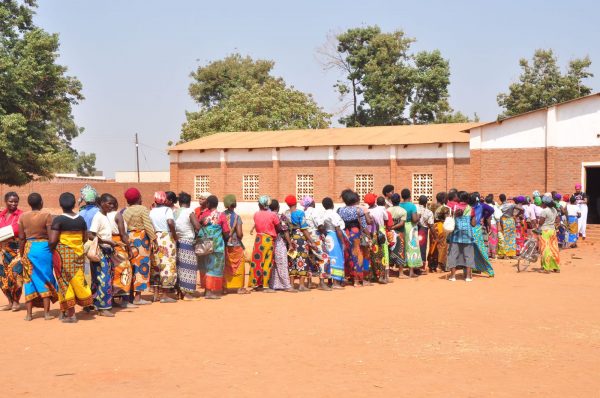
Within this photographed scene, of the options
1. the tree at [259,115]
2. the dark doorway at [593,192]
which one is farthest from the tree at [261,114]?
the dark doorway at [593,192]

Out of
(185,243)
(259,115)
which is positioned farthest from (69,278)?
(259,115)

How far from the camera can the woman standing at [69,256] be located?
27.4 feet

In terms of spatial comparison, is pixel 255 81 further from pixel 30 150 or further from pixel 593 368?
pixel 593 368

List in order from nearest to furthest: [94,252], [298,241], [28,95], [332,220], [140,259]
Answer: [94,252]
[140,259]
[298,241]
[332,220]
[28,95]

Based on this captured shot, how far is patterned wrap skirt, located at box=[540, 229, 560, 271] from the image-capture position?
13.7 metres

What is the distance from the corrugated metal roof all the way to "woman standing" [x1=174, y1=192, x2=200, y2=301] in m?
21.8

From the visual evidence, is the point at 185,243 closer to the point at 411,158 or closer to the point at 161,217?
the point at 161,217

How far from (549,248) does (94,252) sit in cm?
888

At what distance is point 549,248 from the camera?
1370 cm

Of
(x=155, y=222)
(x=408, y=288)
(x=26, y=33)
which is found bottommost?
(x=408, y=288)

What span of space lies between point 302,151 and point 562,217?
56.3 ft

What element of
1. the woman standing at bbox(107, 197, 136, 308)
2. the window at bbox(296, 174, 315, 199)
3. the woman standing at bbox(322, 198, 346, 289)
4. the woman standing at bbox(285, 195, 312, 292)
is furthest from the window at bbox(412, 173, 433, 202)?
the woman standing at bbox(107, 197, 136, 308)

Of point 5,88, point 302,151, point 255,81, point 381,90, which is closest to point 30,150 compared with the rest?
point 5,88

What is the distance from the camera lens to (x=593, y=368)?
6.38 m
